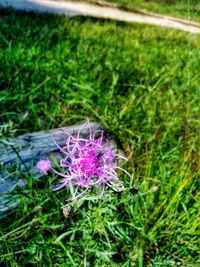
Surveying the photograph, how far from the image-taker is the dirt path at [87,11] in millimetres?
5730

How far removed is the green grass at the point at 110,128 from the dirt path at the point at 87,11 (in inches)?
42.1

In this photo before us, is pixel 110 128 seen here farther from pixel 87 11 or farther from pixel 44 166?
pixel 87 11

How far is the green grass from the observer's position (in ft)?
4.62

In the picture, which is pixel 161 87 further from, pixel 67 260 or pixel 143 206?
pixel 67 260

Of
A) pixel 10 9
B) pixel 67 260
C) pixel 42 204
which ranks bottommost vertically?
pixel 10 9

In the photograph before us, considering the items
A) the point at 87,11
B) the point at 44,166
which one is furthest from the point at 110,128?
the point at 87,11

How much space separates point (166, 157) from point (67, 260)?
78 centimetres

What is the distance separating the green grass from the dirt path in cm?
107

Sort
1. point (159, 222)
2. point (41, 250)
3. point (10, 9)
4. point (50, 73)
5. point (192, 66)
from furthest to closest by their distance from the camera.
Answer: point (10, 9) → point (192, 66) → point (50, 73) → point (159, 222) → point (41, 250)

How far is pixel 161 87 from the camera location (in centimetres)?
288

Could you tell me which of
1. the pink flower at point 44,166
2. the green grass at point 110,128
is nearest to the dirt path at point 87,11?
the green grass at point 110,128

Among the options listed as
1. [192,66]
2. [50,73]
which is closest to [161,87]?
[192,66]

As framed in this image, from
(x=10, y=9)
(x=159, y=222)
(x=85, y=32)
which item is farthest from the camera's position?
(x=10, y=9)

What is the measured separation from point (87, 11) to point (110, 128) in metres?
4.65
